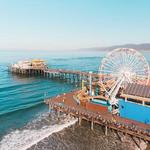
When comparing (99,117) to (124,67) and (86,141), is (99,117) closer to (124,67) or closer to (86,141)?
(86,141)

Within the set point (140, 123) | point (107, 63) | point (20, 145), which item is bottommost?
point (20, 145)

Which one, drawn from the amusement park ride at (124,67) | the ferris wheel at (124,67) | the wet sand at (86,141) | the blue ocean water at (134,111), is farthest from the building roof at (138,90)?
the wet sand at (86,141)

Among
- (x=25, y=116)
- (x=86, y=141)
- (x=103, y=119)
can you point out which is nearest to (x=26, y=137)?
(x=86, y=141)

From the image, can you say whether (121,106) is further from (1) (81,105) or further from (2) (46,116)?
(2) (46,116)

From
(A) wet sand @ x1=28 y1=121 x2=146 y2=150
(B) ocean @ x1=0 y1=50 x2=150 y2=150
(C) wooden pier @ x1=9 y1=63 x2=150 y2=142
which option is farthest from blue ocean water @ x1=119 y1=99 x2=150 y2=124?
(B) ocean @ x1=0 y1=50 x2=150 y2=150

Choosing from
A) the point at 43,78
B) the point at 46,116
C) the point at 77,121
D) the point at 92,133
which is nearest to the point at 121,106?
the point at 92,133

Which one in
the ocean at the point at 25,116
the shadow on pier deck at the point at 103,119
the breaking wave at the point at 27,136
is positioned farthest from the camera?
the ocean at the point at 25,116

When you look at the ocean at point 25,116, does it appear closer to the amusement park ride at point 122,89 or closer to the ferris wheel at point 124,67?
the amusement park ride at point 122,89
